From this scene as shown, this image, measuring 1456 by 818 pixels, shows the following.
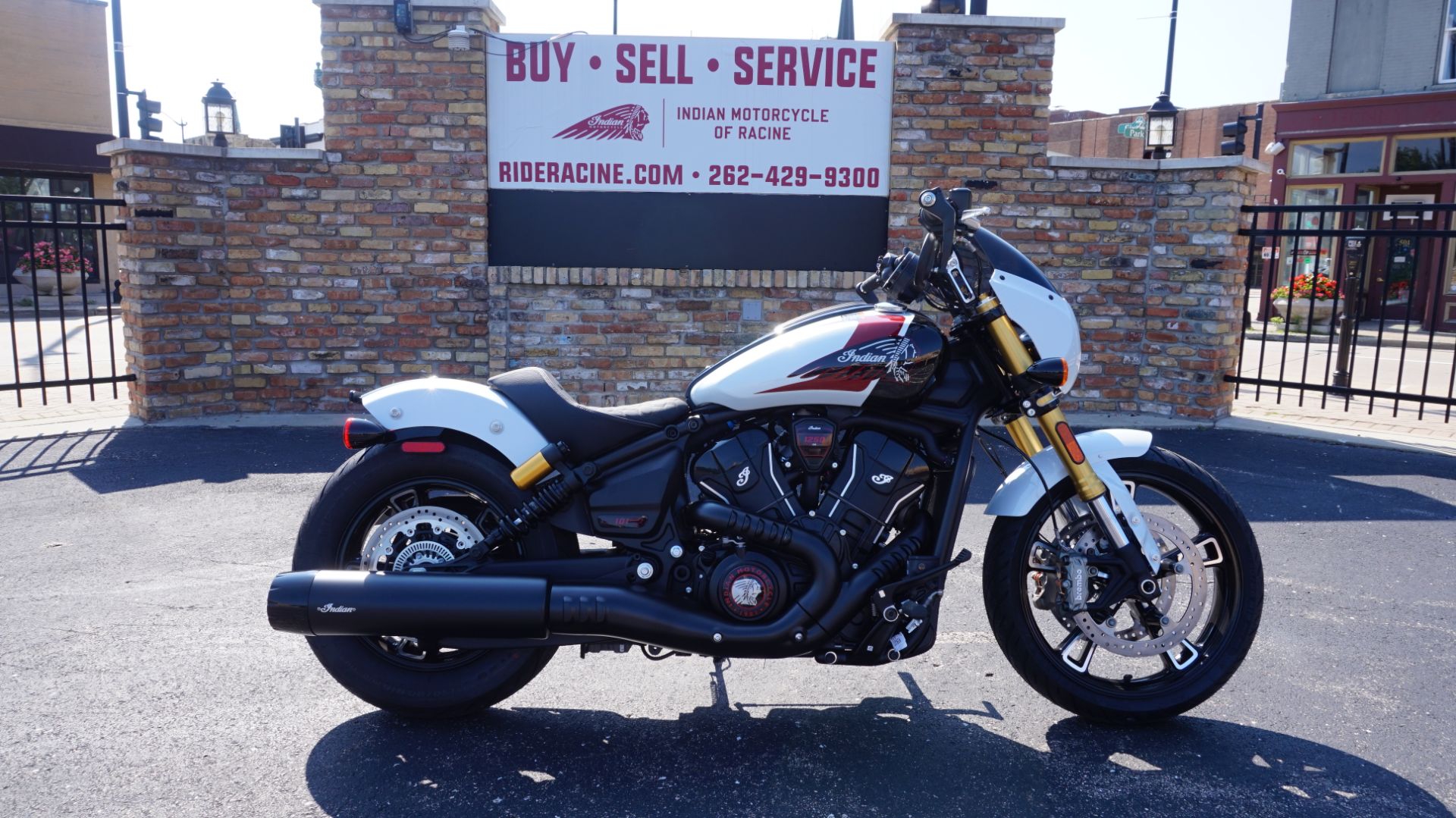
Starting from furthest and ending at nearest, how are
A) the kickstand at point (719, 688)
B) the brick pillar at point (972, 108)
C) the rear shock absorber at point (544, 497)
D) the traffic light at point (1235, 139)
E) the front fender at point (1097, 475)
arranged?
the traffic light at point (1235, 139), the brick pillar at point (972, 108), the kickstand at point (719, 688), the front fender at point (1097, 475), the rear shock absorber at point (544, 497)

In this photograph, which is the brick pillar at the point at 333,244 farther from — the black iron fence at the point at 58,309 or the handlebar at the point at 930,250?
the handlebar at the point at 930,250

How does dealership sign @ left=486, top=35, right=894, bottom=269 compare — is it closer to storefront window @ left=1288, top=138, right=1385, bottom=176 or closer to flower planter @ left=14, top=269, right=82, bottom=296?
storefront window @ left=1288, top=138, right=1385, bottom=176

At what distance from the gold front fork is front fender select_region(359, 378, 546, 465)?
136 cm

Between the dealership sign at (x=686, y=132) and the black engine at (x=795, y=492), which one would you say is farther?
the dealership sign at (x=686, y=132)

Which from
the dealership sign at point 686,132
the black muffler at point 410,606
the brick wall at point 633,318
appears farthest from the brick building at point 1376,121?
Result: the black muffler at point 410,606

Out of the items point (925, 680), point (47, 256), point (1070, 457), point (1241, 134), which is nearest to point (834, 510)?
point (1070, 457)

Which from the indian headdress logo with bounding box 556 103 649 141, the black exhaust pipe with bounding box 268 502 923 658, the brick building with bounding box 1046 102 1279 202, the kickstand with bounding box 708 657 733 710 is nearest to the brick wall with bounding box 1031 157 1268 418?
the indian headdress logo with bounding box 556 103 649 141

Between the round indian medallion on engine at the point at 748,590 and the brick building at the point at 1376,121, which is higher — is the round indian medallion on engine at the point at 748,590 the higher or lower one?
the lower one

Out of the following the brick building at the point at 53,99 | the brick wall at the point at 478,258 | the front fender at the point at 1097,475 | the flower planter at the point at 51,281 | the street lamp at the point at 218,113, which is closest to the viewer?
the front fender at the point at 1097,475

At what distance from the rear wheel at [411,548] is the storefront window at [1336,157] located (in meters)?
21.0

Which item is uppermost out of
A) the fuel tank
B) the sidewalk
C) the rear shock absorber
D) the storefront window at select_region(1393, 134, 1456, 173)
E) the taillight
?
the storefront window at select_region(1393, 134, 1456, 173)

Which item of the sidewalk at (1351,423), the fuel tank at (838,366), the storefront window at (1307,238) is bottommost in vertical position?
the sidewalk at (1351,423)

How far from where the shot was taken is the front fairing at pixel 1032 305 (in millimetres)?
3062

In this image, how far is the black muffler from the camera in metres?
2.89
